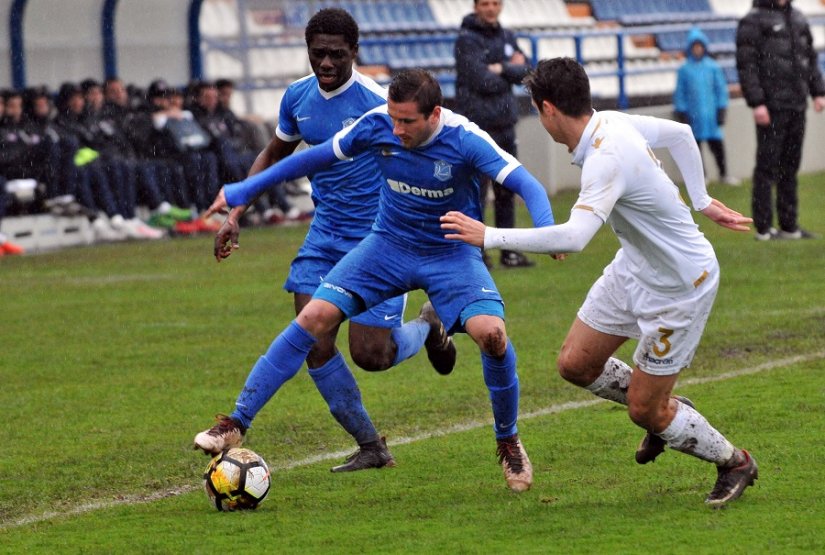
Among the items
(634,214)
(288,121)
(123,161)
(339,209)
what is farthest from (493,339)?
(123,161)

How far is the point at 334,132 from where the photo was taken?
6.69 metres

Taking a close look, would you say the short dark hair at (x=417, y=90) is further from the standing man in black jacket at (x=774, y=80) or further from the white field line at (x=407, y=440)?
the standing man in black jacket at (x=774, y=80)

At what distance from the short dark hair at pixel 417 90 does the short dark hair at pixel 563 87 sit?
20.1 inches

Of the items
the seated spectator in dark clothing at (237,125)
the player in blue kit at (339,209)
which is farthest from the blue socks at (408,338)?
the seated spectator in dark clothing at (237,125)

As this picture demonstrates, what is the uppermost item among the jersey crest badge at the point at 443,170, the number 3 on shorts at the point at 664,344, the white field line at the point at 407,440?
the jersey crest badge at the point at 443,170

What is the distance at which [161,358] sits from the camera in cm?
957

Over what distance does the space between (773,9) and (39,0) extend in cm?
936

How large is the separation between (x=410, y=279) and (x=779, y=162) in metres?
8.95

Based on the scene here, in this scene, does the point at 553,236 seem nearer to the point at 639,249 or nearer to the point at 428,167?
the point at 639,249

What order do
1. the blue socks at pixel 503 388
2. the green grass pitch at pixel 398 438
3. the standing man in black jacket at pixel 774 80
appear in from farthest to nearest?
the standing man in black jacket at pixel 774 80, the blue socks at pixel 503 388, the green grass pitch at pixel 398 438

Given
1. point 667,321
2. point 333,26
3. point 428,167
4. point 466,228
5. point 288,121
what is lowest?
point 667,321

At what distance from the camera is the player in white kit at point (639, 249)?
5.16 m

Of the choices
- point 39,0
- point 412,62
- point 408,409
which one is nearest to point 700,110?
point 412,62

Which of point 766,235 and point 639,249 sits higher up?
point 639,249
